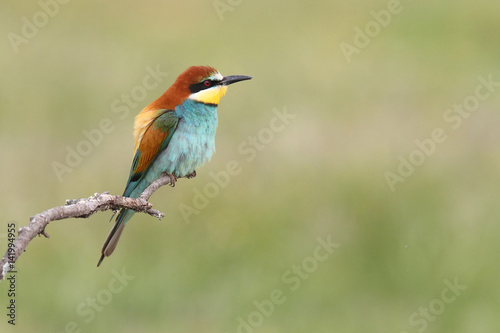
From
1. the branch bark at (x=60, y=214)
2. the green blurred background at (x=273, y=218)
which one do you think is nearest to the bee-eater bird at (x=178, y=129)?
the branch bark at (x=60, y=214)

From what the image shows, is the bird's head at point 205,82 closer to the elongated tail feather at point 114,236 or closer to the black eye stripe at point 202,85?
the black eye stripe at point 202,85

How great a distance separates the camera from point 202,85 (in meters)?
2.74

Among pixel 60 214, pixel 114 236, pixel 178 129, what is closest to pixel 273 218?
pixel 178 129

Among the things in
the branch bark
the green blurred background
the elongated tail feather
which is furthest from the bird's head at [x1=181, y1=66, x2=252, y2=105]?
the green blurred background

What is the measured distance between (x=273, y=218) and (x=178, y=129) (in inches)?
95.2

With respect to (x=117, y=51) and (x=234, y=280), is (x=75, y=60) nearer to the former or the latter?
(x=117, y=51)

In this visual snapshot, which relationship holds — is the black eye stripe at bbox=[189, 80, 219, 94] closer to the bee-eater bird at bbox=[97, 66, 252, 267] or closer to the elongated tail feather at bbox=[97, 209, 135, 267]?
the bee-eater bird at bbox=[97, 66, 252, 267]

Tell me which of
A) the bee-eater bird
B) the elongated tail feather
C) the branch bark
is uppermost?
the bee-eater bird

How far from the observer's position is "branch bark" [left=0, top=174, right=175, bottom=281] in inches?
37.8

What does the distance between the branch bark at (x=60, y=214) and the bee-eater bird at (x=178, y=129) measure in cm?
119

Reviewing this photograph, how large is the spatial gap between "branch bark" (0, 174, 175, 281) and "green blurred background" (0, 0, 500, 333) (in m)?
3.37

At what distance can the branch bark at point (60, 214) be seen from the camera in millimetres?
961

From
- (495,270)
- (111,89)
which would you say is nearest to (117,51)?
(111,89)

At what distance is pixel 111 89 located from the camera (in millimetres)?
6676
